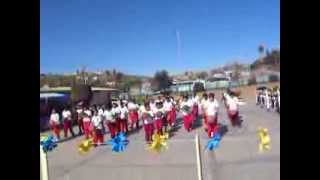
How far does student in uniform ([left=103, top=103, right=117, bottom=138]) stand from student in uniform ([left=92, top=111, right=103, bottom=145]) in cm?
4

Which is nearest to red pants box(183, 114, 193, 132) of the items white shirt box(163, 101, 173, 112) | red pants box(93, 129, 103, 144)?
white shirt box(163, 101, 173, 112)

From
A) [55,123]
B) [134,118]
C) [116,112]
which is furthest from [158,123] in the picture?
[55,123]

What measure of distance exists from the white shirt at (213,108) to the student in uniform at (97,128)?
616mm

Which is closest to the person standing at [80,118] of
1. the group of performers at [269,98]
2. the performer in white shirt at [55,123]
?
the performer in white shirt at [55,123]

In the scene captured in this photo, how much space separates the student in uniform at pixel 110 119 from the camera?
115 inches

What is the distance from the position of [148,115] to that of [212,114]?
1.21ft

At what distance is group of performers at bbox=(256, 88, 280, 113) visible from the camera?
2.83m

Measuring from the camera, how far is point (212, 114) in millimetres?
2875

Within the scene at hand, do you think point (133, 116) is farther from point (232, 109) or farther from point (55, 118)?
point (232, 109)
